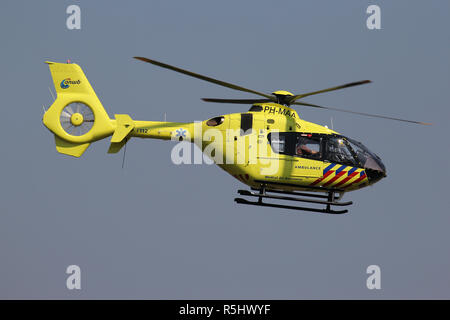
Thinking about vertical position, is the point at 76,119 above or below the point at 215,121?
above

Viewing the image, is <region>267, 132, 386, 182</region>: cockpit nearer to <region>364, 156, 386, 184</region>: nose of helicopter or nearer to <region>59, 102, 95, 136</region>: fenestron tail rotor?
<region>364, 156, 386, 184</region>: nose of helicopter

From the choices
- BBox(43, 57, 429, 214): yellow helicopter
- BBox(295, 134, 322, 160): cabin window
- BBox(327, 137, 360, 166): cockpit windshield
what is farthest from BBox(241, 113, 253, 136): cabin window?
BBox(327, 137, 360, 166): cockpit windshield

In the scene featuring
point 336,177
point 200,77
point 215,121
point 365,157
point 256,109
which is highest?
point 200,77

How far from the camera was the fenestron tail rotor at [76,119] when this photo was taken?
1850cm

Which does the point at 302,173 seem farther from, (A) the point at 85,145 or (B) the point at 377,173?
(A) the point at 85,145

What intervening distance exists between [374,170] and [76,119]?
8.69 m

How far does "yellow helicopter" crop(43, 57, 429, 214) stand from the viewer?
1800 centimetres

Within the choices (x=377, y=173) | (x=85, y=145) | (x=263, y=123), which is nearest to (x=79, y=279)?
(x=85, y=145)

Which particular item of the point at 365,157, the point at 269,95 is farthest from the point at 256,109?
the point at 365,157

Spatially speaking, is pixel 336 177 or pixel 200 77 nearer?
pixel 200 77

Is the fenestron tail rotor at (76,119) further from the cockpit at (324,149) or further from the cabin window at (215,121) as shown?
the cockpit at (324,149)

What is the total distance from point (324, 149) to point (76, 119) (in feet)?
23.6

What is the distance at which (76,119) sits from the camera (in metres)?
18.5

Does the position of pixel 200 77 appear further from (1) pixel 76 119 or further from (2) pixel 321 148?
(1) pixel 76 119
